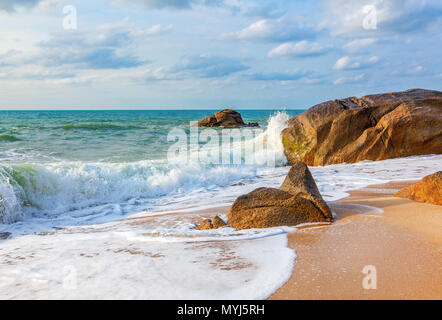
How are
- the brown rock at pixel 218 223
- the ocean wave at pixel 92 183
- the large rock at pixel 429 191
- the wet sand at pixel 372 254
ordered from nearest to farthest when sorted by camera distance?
the wet sand at pixel 372 254 → the brown rock at pixel 218 223 → the large rock at pixel 429 191 → the ocean wave at pixel 92 183

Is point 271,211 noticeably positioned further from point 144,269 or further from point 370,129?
point 370,129

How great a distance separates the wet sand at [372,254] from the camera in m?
2.44

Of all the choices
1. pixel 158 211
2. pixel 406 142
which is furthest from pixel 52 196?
pixel 406 142

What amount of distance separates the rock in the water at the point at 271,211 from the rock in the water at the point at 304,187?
0.21 feet

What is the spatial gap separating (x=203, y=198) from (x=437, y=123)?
6.88m

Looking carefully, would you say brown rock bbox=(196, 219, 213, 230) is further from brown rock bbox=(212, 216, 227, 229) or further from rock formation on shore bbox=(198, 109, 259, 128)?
rock formation on shore bbox=(198, 109, 259, 128)

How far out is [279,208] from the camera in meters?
4.20

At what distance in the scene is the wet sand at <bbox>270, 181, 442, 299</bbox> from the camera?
95.9 inches

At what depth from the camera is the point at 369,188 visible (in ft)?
20.2

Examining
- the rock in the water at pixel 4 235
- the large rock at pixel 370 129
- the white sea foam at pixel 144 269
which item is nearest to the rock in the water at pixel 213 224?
the white sea foam at pixel 144 269

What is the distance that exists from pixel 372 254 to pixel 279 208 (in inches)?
52.0

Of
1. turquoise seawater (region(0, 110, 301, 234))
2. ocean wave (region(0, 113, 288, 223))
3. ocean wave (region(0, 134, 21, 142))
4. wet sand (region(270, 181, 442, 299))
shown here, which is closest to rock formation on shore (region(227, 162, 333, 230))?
wet sand (region(270, 181, 442, 299))

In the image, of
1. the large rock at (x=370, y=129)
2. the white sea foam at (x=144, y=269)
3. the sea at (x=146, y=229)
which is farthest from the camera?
the large rock at (x=370, y=129)

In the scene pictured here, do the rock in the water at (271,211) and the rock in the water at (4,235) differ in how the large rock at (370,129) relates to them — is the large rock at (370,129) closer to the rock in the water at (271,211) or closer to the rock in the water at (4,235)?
the rock in the water at (271,211)
